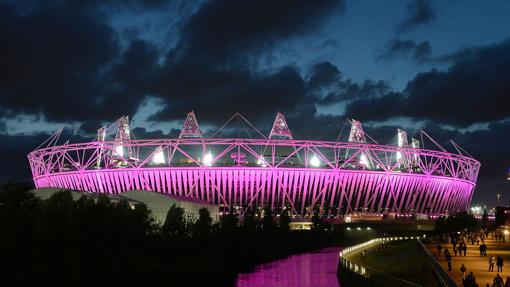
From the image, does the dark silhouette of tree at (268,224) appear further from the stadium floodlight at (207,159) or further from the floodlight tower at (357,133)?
the floodlight tower at (357,133)

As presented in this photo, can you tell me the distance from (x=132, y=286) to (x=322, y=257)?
113 ft

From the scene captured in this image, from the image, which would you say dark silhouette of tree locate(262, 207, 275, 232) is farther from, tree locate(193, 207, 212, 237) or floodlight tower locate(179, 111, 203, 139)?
floodlight tower locate(179, 111, 203, 139)

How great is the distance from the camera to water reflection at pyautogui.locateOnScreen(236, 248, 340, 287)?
41.9m

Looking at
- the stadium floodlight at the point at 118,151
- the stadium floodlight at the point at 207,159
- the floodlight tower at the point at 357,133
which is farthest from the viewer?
the floodlight tower at the point at 357,133

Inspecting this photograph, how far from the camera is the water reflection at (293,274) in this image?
137 ft

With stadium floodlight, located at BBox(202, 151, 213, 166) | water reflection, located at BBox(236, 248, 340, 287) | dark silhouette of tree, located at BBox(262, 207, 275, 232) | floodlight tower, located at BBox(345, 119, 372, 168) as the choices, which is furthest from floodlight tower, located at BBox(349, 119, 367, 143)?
water reflection, located at BBox(236, 248, 340, 287)

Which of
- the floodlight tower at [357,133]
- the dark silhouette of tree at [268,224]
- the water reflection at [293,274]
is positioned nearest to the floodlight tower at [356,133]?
the floodlight tower at [357,133]

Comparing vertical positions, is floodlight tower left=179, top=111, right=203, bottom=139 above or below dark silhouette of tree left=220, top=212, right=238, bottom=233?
above

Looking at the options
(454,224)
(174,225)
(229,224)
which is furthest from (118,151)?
(174,225)

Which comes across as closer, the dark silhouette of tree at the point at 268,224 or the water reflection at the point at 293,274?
the water reflection at the point at 293,274

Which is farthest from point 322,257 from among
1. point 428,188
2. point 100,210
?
point 428,188

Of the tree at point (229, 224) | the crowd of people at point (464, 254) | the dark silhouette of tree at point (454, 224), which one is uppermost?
the tree at point (229, 224)

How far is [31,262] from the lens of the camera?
88.8 ft

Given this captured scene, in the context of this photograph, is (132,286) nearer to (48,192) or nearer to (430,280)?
(430,280)
